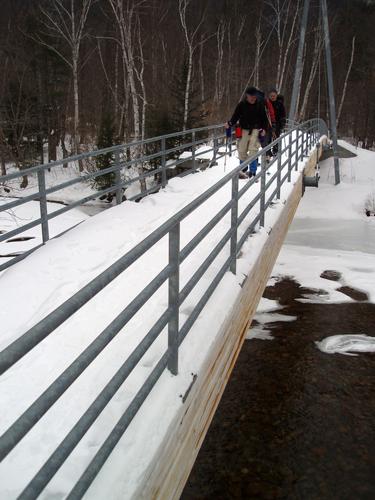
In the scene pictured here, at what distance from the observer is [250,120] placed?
8703mm

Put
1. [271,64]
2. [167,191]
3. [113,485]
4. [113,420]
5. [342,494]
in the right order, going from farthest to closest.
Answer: [271,64] → [167,191] → [342,494] → [113,420] → [113,485]

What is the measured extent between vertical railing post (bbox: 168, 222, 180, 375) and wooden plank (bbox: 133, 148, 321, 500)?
0.78 ft

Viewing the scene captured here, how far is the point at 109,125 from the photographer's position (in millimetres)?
22359

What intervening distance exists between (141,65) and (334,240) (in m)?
18.4

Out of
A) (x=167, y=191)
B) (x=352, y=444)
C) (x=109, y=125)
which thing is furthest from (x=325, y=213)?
(x=352, y=444)

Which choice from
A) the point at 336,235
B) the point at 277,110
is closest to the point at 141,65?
the point at 336,235

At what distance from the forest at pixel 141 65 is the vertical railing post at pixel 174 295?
19.0 m

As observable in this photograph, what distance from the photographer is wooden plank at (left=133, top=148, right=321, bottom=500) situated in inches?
93.5

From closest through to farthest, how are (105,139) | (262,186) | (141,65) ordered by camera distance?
(262,186), (105,139), (141,65)

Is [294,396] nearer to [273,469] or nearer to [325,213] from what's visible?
[273,469]

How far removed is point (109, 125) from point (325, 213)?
36.4ft

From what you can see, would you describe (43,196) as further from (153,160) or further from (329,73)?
(329,73)

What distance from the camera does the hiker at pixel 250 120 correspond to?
8509 mm

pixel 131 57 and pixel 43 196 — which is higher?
pixel 131 57
